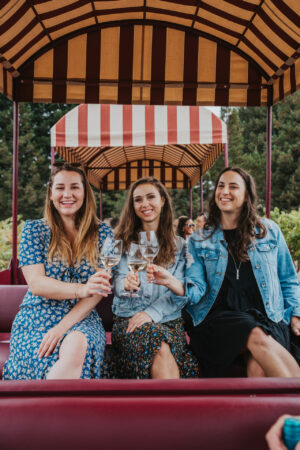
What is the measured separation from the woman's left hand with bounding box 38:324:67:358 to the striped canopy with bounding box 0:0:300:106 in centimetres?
241

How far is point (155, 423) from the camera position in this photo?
4.91 ft

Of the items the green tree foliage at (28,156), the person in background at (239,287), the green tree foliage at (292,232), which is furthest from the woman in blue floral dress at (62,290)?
the green tree foliage at (28,156)

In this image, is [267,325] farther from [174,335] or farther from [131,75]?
[131,75]

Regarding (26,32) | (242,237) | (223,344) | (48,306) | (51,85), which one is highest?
(26,32)

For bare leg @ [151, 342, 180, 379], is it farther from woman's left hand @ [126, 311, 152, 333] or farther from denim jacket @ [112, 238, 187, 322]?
denim jacket @ [112, 238, 187, 322]

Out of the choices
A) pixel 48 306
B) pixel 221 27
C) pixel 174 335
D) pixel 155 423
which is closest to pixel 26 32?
pixel 221 27

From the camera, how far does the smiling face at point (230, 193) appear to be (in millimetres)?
3240

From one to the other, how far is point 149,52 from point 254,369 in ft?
10.0

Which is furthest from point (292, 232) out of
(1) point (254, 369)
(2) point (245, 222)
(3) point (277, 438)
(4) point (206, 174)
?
(4) point (206, 174)

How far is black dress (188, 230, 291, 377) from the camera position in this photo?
2.71 m

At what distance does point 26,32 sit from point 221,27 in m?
1.75

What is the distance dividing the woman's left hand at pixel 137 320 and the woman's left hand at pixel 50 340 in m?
0.48

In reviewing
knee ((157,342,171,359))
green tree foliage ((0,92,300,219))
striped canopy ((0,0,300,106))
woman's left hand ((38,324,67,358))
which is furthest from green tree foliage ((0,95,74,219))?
knee ((157,342,171,359))

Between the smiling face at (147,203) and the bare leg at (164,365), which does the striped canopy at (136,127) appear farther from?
the bare leg at (164,365)
